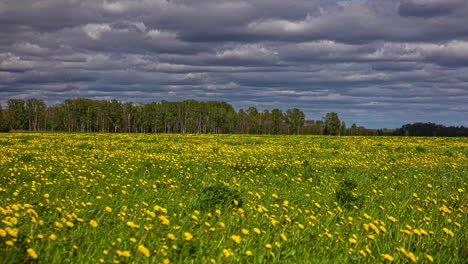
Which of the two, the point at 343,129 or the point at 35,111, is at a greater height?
the point at 35,111

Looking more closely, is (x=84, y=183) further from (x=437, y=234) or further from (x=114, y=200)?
(x=437, y=234)

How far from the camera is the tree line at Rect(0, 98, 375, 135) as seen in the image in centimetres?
13750

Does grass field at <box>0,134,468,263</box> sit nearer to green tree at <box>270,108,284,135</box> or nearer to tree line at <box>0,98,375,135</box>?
tree line at <box>0,98,375,135</box>

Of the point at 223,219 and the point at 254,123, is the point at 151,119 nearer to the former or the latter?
the point at 254,123

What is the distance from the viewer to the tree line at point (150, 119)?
137500mm

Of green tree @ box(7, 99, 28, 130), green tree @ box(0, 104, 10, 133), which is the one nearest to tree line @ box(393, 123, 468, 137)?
green tree @ box(0, 104, 10, 133)

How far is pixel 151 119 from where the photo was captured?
14475 centimetres

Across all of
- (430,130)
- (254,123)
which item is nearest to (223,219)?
(430,130)

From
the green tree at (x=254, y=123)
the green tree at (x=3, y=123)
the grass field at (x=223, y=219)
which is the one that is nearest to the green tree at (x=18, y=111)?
the green tree at (x=3, y=123)

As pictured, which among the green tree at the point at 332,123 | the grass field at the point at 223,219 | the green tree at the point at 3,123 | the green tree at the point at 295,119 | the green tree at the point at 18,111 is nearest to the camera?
the grass field at the point at 223,219

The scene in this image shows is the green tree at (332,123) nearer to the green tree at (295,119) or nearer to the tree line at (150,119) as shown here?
the tree line at (150,119)

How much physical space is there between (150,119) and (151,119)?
1.46 ft

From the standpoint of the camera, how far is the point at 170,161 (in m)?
11.8

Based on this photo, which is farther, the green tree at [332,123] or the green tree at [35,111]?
the green tree at [332,123]
